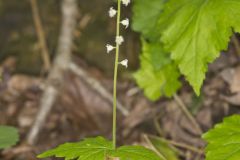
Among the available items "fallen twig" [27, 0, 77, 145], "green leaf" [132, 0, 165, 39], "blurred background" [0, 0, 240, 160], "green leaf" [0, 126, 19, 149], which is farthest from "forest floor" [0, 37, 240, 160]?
"green leaf" [0, 126, 19, 149]

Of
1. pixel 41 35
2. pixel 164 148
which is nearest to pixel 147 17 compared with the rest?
pixel 164 148

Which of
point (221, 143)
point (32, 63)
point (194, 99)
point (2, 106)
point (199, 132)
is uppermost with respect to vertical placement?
point (32, 63)

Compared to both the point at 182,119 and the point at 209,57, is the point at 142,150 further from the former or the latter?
the point at 182,119

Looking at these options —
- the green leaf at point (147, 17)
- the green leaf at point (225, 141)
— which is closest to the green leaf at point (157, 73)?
the green leaf at point (147, 17)

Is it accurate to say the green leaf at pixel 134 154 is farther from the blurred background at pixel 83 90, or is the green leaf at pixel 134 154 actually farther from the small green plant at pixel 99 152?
the blurred background at pixel 83 90

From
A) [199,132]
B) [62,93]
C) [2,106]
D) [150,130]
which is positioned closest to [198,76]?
[199,132]

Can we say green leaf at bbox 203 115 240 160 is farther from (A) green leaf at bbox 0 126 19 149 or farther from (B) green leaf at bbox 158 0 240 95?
(A) green leaf at bbox 0 126 19 149

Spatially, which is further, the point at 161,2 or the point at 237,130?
the point at 161,2
